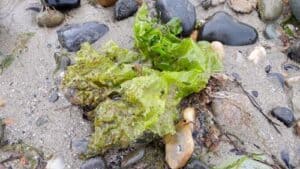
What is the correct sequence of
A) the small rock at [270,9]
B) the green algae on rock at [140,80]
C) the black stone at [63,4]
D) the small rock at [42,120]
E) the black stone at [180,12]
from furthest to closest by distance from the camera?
the small rock at [270,9] → the black stone at [63,4] → the black stone at [180,12] → the small rock at [42,120] → the green algae on rock at [140,80]

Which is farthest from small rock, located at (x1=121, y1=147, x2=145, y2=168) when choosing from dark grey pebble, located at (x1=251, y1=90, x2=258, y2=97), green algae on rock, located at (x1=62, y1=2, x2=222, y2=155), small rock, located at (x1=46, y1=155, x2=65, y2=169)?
dark grey pebble, located at (x1=251, y1=90, x2=258, y2=97)

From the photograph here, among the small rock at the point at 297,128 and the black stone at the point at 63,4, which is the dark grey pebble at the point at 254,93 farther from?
the black stone at the point at 63,4

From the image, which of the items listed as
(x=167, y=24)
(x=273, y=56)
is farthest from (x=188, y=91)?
(x=273, y=56)

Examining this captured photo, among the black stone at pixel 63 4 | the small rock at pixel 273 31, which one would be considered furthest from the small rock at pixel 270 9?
the black stone at pixel 63 4

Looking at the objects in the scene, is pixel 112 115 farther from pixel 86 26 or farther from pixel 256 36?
pixel 256 36

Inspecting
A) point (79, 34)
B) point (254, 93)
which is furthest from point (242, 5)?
point (79, 34)

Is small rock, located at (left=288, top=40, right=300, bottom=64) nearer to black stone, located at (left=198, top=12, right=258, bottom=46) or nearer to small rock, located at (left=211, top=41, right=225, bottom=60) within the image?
black stone, located at (left=198, top=12, right=258, bottom=46)
